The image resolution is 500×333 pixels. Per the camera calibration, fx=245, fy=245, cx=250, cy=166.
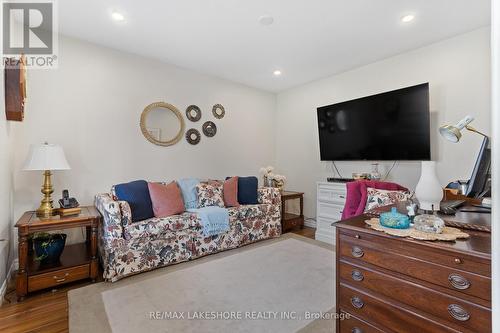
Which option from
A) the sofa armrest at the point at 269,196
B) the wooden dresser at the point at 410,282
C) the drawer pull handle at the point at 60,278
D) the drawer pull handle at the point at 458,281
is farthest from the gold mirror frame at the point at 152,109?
the drawer pull handle at the point at 458,281

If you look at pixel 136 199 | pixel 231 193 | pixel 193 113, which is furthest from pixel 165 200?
pixel 193 113

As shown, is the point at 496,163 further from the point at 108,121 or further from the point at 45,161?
the point at 108,121

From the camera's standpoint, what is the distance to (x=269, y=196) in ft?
12.2

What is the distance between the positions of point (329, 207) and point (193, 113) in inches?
102

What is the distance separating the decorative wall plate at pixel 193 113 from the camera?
391 centimetres

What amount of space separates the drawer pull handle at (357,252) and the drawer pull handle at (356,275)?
80mm

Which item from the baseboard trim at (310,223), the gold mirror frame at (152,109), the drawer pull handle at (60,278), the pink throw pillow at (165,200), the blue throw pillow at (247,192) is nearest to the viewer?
the drawer pull handle at (60,278)

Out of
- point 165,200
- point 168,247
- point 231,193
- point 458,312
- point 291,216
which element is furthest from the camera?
point 291,216

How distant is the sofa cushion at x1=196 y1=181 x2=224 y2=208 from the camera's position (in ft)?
10.8

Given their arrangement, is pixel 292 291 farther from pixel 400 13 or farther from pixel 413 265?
pixel 400 13

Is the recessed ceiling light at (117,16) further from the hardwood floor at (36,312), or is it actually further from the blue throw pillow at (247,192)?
the hardwood floor at (36,312)

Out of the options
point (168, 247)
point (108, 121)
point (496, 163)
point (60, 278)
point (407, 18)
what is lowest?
point (60, 278)

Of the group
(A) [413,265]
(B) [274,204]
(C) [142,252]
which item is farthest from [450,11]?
(C) [142,252]

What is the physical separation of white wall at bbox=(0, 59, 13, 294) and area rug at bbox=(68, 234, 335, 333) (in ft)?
2.46
